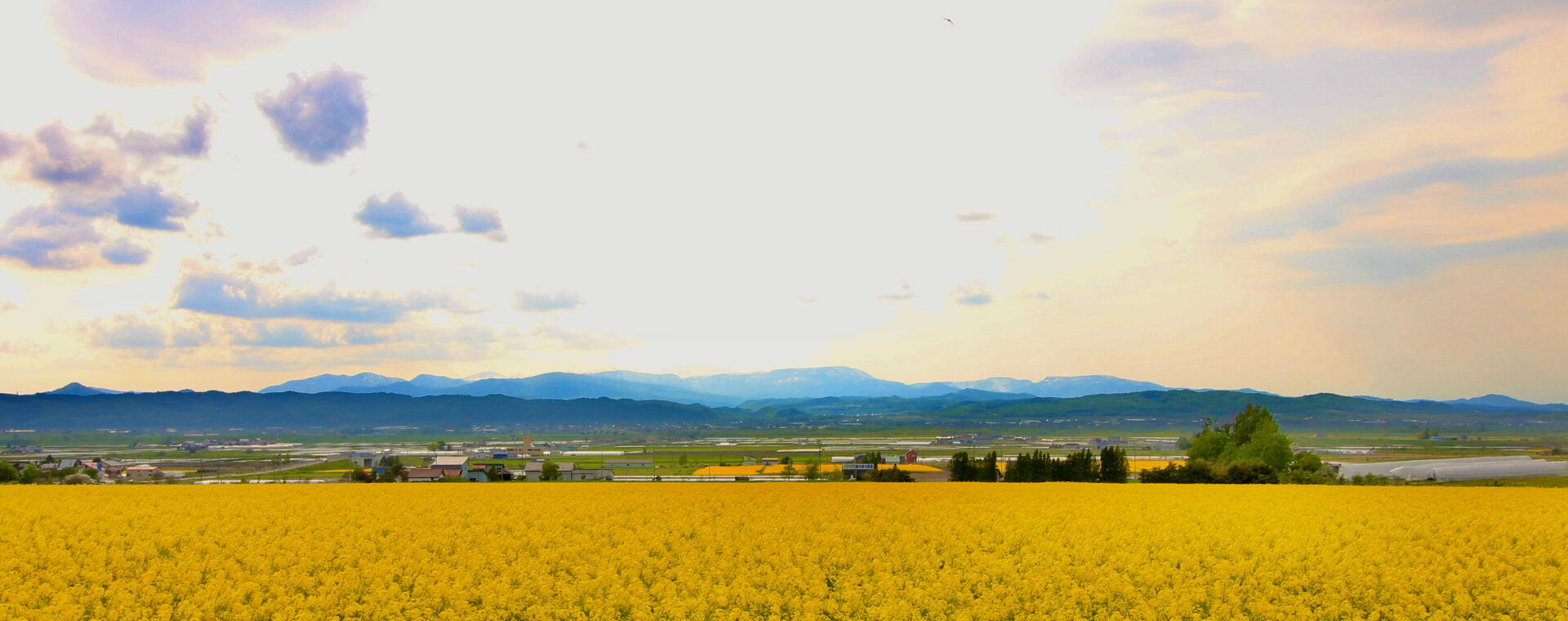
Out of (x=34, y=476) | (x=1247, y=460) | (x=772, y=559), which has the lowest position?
(x=34, y=476)

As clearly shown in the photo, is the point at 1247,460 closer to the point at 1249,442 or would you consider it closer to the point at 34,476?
the point at 1249,442

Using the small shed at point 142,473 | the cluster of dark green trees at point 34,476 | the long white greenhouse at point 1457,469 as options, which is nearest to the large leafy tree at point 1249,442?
the long white greenhouse at point 1457,469

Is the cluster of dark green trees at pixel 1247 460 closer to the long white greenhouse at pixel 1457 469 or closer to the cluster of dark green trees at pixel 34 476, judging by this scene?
the long white greenhouse at pixel 1457 469

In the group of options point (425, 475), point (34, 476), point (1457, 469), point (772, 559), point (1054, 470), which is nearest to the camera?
point (772, 559)

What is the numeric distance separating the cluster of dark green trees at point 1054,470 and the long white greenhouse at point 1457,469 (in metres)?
34.1

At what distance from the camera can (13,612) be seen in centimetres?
1533

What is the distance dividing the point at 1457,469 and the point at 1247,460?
73.1 metres

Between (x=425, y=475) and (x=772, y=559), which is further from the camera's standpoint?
(x=425, y=475)

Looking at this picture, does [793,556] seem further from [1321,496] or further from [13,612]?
[1321,496]

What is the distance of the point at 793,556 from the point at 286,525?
14.9 m

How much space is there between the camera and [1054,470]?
64.2m

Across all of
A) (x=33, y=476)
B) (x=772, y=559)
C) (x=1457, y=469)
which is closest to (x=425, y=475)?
(x=33, y=476)

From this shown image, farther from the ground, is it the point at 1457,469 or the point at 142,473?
the point at 1457,469

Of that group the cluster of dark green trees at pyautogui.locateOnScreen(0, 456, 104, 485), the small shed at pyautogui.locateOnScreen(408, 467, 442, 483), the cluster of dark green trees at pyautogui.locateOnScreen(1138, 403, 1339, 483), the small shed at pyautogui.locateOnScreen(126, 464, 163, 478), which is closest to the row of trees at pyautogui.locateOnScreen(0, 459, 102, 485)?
the cluster of dark green trees at pyautogui.locateOnScreen(0, 456, 104, 485)
